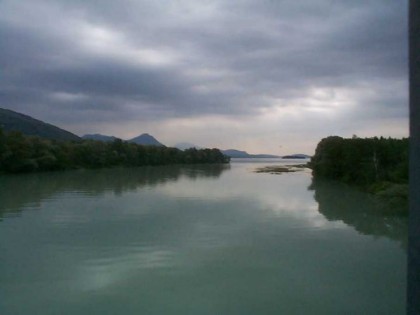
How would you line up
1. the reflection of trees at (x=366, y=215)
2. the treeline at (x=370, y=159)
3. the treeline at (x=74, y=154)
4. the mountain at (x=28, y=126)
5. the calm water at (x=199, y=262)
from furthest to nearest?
the mountain at (x=28, y=126)
the treeline at (x=74, y=154)
the treeline at (x=370, y=159)
the reflection of trees at (x=366, y=215)
the calm water at (x=199, y=262)

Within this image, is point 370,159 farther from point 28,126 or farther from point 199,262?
point 28,126

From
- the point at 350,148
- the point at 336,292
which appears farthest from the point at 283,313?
the point at 350,148

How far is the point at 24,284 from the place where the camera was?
6609 mm

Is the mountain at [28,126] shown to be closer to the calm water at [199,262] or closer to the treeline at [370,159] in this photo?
the treeline at [370,159]

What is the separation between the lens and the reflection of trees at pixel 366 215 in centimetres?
1176

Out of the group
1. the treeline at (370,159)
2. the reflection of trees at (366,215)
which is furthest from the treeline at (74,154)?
the reflection of trees at (366,215)

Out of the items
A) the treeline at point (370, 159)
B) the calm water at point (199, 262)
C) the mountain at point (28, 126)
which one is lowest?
the calm water at point (199, 262)

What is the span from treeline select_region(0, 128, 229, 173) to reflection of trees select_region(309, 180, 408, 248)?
28.3 m

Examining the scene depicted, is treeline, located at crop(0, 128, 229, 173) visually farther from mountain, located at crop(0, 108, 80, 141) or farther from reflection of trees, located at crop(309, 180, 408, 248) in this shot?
mountain, located at crop(0, 108, 80, 141)

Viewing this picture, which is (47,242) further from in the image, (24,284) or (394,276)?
(394,276)

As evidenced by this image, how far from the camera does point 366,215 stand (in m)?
14.7

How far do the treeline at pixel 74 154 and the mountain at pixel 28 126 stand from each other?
34.8 metres

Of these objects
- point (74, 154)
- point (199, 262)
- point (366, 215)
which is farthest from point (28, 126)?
point (199, 262)

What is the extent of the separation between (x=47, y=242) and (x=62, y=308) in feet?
14.3
